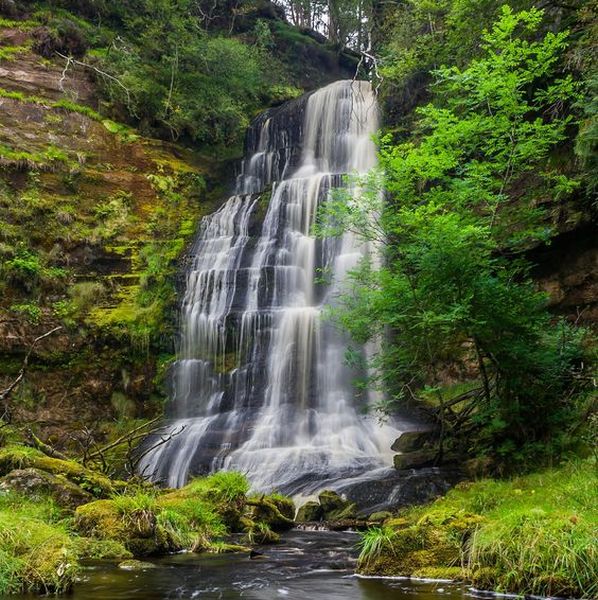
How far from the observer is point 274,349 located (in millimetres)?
18812

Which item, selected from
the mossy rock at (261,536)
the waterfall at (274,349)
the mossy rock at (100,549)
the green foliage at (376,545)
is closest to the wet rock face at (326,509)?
the waterfall at (274,349)

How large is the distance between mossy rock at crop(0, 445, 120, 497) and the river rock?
47 centimetres

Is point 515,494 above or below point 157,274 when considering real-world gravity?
Answer: below

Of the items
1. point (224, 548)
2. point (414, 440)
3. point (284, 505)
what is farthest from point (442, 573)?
point (414, 440)

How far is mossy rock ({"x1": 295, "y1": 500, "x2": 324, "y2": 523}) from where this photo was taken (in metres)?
11.2

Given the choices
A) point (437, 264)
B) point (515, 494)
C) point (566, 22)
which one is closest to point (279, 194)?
point (566, 22)

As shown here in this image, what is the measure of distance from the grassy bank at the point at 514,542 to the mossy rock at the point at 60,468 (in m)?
4.89

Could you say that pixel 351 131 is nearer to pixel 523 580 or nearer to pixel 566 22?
pixel 566 22

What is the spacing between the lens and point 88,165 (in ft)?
76.9

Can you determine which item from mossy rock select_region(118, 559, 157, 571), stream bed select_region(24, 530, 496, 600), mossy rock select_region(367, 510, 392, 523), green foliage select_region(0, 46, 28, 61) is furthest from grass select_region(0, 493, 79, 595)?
green foliage select_region(0, 46, 28, 61)

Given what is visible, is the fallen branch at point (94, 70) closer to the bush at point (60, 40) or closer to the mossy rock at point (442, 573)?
the bush at point (60, 40)

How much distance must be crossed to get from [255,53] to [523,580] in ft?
103

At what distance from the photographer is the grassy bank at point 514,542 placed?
532 centimetres

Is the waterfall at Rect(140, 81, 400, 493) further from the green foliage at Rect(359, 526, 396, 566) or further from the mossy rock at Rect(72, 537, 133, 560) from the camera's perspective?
the green foliage at Rect(359, 526, 396, 566)
